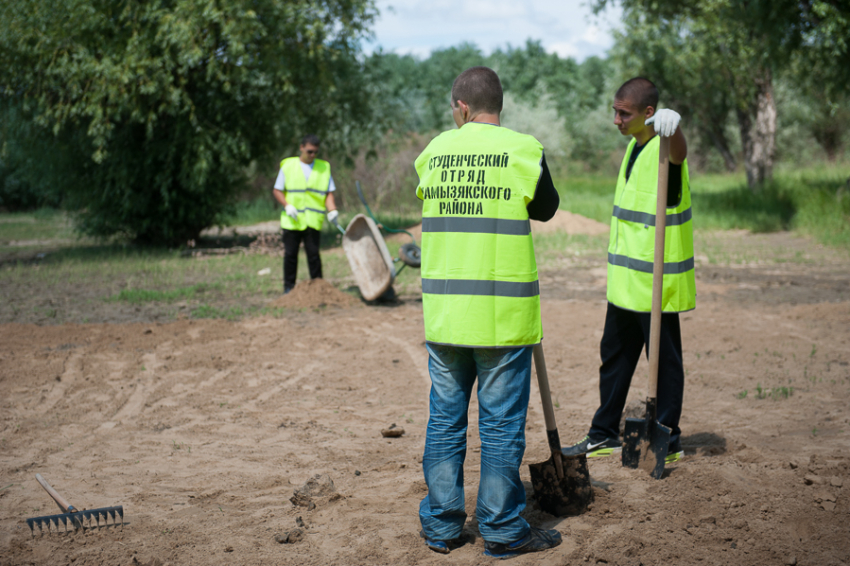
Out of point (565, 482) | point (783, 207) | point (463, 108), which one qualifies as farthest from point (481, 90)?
point (783, 207)

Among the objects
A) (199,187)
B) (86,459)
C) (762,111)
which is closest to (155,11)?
(199,187)

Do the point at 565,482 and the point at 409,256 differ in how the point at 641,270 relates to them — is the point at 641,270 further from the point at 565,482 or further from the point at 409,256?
the point at 409,256

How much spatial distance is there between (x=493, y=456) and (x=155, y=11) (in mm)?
12720

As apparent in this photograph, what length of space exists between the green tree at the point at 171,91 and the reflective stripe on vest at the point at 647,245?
1077 centimetres

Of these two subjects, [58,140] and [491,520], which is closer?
[491,520]

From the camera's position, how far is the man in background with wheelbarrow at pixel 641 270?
11.9ft

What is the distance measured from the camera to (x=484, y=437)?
278 cm

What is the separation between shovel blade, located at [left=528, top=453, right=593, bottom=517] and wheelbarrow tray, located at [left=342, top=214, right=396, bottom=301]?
5507 mm

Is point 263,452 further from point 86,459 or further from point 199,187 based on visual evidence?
point 199,187

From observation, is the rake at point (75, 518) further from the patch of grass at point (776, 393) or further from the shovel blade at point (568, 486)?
the patch of grass at point (776, 393)

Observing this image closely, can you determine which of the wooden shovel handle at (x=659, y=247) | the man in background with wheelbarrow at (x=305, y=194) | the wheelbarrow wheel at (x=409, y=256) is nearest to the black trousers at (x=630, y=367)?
the wooden shovel handle at (x=659, y=247)

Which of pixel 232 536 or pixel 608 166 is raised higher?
pixel 608 166

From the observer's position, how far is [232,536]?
302cm

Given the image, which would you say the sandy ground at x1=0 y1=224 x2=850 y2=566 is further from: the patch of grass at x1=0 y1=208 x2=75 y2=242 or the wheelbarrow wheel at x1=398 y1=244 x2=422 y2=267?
the patch of grass at x1=0 y1=208 x2=75 y2=242
